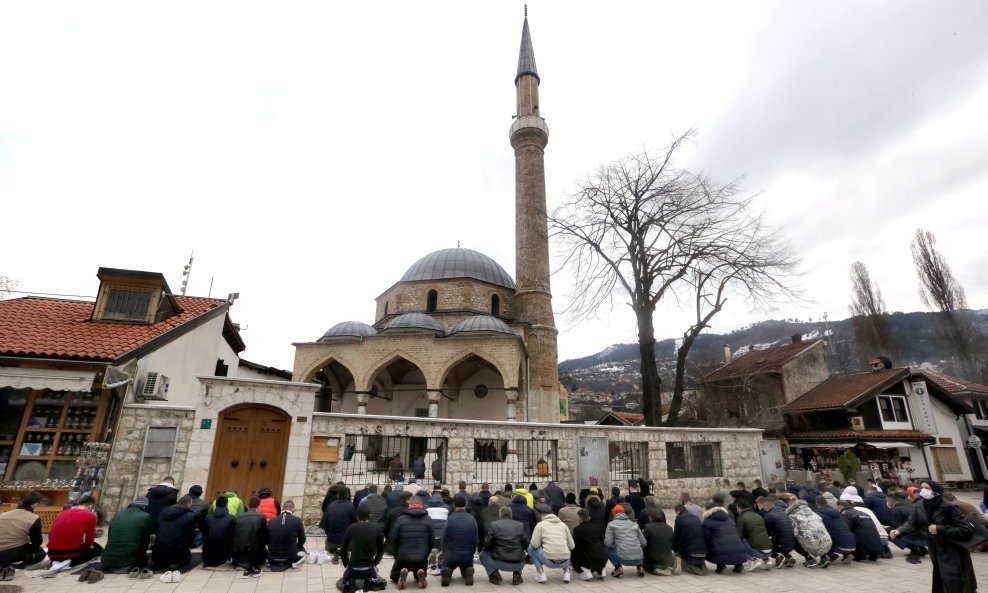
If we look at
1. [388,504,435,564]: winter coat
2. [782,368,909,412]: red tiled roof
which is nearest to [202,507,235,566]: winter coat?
[388,504,435,564]: winter coat

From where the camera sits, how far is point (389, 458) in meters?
10.1

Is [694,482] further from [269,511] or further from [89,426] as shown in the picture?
[89,426]

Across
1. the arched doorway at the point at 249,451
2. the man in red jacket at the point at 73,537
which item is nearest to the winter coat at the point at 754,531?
the arched doorway at the point at 249,451

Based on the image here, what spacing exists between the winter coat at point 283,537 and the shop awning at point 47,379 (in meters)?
5.13

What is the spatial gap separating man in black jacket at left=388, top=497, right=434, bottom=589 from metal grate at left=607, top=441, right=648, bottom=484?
6.93m

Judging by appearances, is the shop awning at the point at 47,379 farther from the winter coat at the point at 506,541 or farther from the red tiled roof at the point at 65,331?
the winter coat at the point at 506,541

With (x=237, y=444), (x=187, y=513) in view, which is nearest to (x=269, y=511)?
(x=187, y=513)

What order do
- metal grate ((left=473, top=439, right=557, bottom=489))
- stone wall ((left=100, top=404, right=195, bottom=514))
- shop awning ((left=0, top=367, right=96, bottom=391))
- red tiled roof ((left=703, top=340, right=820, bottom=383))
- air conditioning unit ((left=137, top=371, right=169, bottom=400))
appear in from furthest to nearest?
red tiled roof ((left=703, top=340, right=820, bottom=383))
metal grate ((left=473, top=439, right=557, bottom=489))
air conditioning unit ((left=137, top=371, right=169, bottom=400))
stone wall ((left=100, top=404, right=195, bottom=514))
shop awning ((left=0, top=367, right=96, bottom=391))

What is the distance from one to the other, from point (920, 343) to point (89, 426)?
105 meters

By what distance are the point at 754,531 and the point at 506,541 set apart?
3451 millimetres

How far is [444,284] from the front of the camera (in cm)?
2323

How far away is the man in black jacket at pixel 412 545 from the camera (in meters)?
5.28

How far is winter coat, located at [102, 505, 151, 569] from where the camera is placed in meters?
5.36

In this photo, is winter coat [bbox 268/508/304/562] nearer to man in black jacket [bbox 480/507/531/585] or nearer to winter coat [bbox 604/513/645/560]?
man in black jacket [bbox 480/507/531/585]
